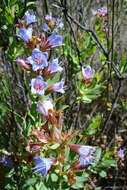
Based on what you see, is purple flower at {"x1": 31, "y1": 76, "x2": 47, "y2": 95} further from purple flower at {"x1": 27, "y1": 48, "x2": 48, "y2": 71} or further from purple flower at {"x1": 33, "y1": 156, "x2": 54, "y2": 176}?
purple flower at {"x1": 33, "y1": 156, "x2": 54, "y2": 176}

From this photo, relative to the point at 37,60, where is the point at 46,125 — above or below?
below

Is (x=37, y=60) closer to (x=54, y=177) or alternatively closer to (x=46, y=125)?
(x=46, y=125)

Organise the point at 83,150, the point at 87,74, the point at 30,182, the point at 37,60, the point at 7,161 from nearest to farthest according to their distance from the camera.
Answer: the point at 37,60 < the point at 83,150 < the point at 30,182 < the point at 87,74 < the point at 7,161

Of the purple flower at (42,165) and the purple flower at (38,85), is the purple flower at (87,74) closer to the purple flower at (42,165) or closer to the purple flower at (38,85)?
the purple flower at (38,85)

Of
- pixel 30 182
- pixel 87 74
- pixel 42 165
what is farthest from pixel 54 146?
pixel 87 74

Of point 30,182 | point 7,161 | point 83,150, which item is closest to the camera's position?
point 83,150

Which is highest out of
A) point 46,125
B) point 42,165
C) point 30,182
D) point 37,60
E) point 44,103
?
point 37,60

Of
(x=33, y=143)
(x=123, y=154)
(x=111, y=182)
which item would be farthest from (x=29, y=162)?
(x=111, y=182)
